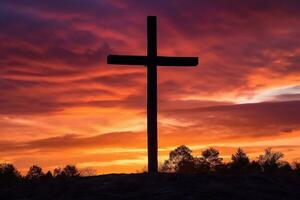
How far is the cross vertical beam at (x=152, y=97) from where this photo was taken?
20.0 m

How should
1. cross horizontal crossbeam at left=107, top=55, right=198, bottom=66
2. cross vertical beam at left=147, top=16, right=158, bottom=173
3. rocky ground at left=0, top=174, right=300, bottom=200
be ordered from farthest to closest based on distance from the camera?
cross horizontal crossbeam at left=107, top=55, right=198, bottom=66
cross vertical beam at left=147, top=16, right=158, bottom=173
rocky ground at left=0, top=174, right=300, bottom=200

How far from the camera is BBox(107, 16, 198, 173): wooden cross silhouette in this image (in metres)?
20.1

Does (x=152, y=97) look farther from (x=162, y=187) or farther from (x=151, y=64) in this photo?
(x=162, y=187)

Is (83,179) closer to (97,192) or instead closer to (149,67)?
(97,192)

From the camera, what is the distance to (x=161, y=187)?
600 inches

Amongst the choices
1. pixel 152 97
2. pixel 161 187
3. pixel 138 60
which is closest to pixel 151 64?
pixel 138 60

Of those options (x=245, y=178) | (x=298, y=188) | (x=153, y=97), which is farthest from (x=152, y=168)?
(x=298, y=188)

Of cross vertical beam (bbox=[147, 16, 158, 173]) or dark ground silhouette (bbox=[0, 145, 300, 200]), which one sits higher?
cross vertical beam (bbox=[147, 16, 158, 173])

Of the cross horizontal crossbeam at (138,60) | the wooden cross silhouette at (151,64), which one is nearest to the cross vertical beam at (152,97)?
the wooden cross silhouette at (151,64)

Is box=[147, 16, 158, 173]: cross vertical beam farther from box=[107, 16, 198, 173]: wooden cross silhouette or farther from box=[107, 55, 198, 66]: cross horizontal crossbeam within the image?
box=[107, 55, 198, 66]: cross horizontal crossbeam

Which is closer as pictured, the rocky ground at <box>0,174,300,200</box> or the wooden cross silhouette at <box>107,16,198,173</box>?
the rocky ground at <box>0,174,300,200</box>

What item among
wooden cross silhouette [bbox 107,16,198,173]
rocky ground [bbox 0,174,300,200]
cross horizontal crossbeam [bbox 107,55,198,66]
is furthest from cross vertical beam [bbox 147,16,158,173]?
rocky ground [bbox 0,174,300,200]

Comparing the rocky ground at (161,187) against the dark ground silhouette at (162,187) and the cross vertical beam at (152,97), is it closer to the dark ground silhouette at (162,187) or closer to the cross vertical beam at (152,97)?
the dark ground silhouette at (162,187)

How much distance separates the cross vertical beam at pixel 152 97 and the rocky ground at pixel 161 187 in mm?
3240
